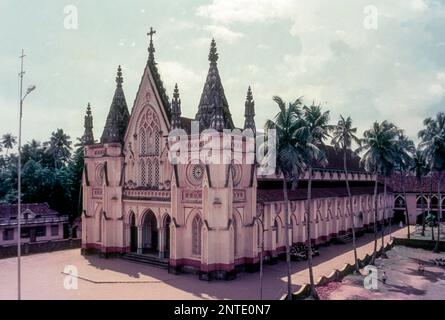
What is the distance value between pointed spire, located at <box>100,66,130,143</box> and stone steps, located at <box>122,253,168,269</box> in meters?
11.3

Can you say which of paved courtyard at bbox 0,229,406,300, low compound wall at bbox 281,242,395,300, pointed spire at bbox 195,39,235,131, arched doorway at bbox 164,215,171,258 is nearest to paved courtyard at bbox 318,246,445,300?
low compound wall at bbox 281,242,395,300

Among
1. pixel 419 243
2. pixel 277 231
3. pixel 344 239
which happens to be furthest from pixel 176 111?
pixel 419 243

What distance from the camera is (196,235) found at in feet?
106

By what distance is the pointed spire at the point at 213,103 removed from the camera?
31384 mm

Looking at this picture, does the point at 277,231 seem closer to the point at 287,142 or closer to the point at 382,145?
the point at 382,145

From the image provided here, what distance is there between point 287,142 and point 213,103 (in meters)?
8.90

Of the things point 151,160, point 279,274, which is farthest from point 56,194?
point 279,274

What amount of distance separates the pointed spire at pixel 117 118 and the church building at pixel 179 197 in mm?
105

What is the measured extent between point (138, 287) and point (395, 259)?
26.7 meters

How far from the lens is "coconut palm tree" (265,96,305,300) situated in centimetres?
2480

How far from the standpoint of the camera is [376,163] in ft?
120

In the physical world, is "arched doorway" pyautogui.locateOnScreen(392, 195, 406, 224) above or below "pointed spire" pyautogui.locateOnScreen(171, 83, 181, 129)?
below

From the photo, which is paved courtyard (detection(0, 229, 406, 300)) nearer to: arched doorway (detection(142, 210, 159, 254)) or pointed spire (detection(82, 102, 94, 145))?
arched doorway (detection(142, 210, 159, 254))
